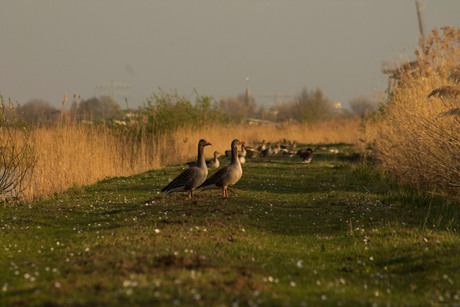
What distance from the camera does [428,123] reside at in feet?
50.2

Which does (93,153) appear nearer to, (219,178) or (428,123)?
(219,178)

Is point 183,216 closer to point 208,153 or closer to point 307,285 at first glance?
point 307,285

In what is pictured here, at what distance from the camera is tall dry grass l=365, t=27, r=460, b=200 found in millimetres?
14180

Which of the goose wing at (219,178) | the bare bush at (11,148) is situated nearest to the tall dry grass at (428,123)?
the goose wing at (219,178)

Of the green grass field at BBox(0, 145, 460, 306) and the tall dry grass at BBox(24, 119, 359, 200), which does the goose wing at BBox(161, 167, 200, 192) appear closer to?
the green grass field at BBox(0, 145, 460, 306)

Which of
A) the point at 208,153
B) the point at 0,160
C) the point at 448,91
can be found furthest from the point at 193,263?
the point at 208,153

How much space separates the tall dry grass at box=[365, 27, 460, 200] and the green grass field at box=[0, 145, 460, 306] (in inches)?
38.5

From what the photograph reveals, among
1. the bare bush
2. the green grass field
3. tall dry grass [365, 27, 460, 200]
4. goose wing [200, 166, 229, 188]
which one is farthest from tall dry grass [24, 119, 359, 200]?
tall dry grass [365, 27, 460, 200]

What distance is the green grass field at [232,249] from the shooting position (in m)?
6.27

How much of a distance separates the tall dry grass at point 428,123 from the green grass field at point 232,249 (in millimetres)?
978

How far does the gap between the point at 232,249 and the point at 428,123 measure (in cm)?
924

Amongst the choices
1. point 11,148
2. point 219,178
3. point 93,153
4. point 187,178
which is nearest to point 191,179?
point 187,178

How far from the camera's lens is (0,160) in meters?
16.4

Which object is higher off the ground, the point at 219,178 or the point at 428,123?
the point at 428,123
